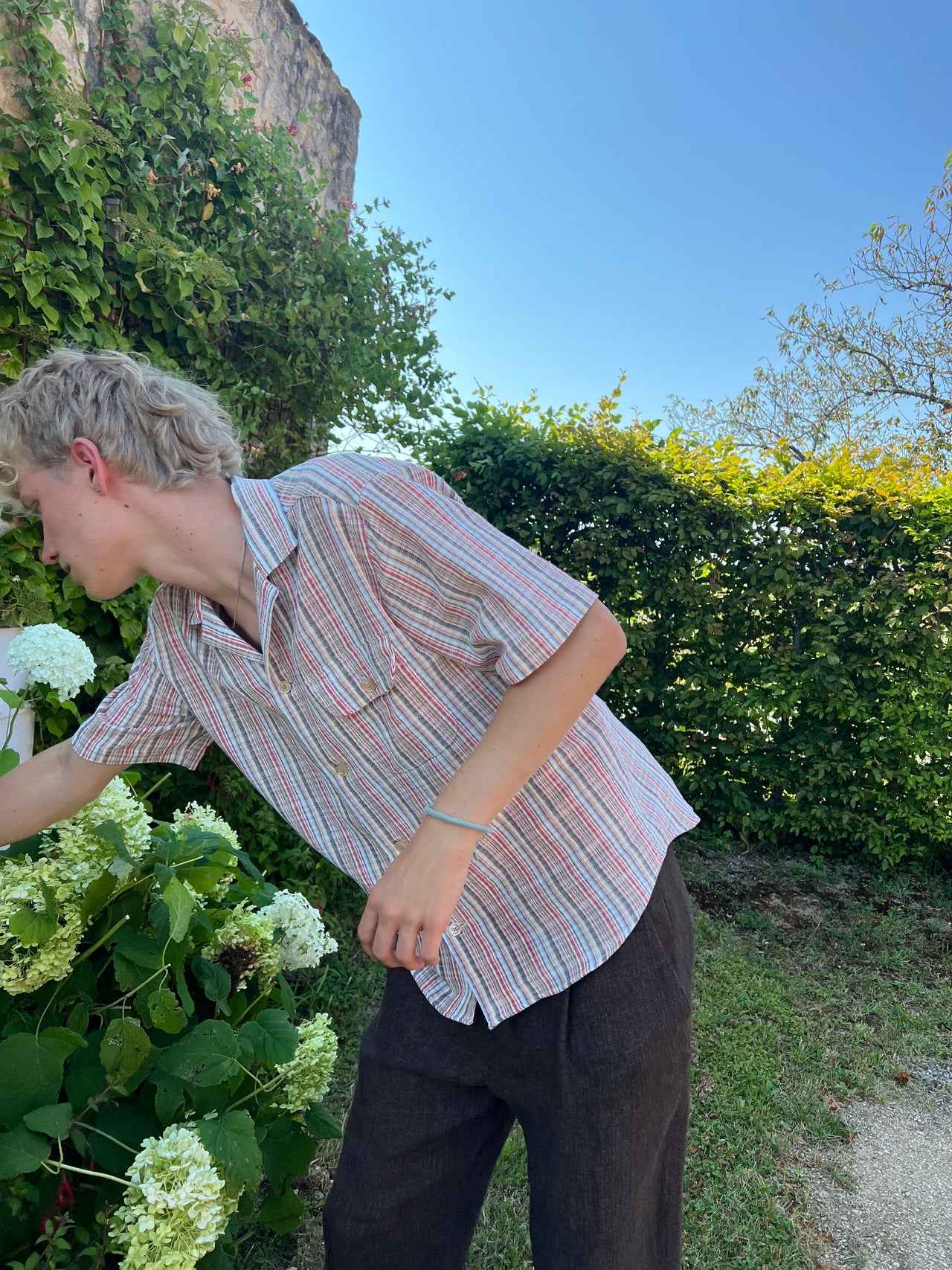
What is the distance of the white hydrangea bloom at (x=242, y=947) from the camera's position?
A: 57.1 inches

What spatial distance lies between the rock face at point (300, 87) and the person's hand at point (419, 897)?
10.2ft

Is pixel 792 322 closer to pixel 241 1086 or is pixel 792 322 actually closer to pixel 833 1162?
pixel 833 1162

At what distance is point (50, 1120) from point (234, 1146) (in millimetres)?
249

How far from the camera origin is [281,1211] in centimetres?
148

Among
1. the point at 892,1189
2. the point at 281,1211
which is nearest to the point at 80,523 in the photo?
the point at 281,1211

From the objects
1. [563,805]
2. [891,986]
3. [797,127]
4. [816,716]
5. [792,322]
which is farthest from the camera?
[797,127]

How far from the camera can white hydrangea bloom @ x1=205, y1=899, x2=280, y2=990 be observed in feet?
4.76

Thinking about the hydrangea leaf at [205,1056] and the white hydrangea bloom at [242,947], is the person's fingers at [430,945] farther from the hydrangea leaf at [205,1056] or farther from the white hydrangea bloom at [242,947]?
the white hydrangea bloom at [242,947]

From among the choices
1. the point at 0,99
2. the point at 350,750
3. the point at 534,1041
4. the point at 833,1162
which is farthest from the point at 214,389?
the point at 833,1162

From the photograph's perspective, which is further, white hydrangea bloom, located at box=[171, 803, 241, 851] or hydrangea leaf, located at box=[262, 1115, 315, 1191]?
white hydrangea bloom, located at box=[171, 803, 241, 851]

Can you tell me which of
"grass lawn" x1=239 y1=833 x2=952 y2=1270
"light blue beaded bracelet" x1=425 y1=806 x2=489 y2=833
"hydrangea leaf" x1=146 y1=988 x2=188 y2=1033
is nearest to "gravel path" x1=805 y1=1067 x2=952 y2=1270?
"grass lawn" x1=239 y1=833 x2=952 y2=1270

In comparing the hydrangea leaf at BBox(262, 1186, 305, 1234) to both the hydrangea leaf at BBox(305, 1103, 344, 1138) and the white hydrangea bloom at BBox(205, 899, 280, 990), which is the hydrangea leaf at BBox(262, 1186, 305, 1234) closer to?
the hydrangea leaf at BBox(305, 1103, 344, 1138)

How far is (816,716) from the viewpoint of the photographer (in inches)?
205

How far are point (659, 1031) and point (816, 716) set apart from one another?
447cm
